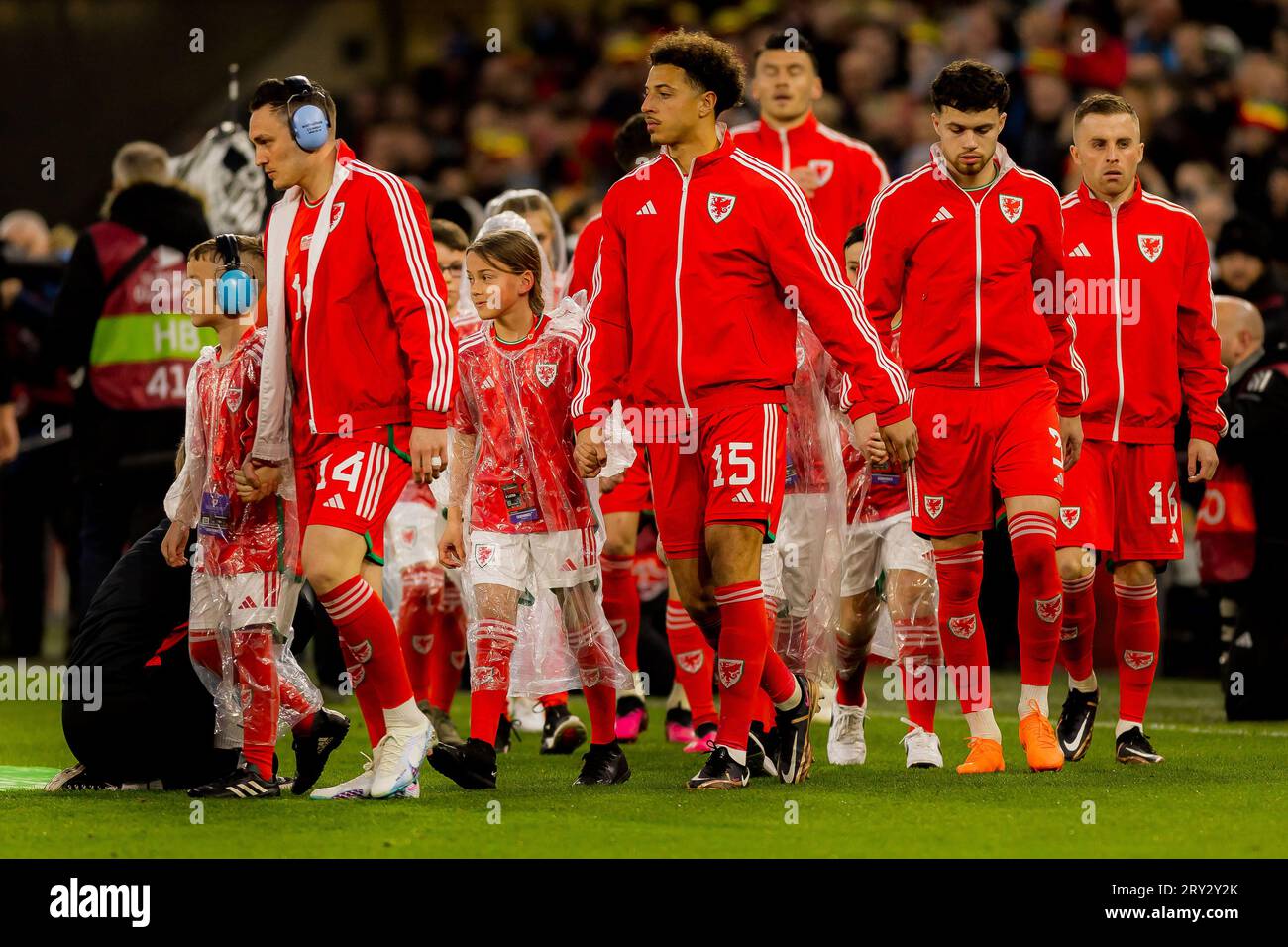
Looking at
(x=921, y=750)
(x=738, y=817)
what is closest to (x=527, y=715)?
(x=921, y=750)

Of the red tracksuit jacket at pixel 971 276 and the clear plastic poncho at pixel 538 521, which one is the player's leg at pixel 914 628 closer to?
the red tracksuit jacket at pixel 971 276

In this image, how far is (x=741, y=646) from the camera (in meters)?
6.48

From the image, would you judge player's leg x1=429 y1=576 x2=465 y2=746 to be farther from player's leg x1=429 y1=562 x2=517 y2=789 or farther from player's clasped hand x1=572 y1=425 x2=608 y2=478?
player's clasped hand x1=572 y1=425 x2=608 y2=478

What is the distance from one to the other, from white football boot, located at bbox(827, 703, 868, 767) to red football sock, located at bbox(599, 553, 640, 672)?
0.91m

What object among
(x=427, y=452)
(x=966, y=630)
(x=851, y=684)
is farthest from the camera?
(x=851, y=684)

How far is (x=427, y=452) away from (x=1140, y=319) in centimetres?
299

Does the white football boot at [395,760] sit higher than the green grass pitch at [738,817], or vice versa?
the white football boot at [395,760]

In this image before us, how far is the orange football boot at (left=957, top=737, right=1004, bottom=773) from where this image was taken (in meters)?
7.10

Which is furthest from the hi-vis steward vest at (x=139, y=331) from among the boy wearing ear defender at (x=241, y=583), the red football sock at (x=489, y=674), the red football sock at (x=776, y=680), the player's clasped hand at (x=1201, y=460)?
the player's clasped hand at (x=1201, y=460)

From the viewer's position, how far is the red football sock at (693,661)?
8.09 m

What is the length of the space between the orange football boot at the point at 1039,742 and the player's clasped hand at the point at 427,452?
2.37 metres

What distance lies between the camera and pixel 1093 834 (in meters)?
5.57

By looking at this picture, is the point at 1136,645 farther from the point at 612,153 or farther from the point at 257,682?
the point at 612,153
